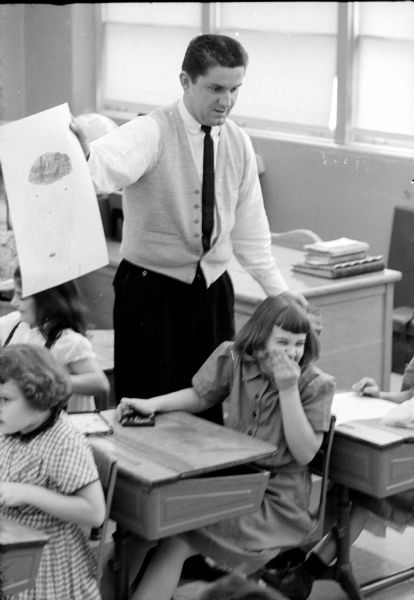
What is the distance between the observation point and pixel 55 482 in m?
2.20

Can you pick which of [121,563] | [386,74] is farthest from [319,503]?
[386,74]

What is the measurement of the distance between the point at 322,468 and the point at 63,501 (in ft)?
2.56

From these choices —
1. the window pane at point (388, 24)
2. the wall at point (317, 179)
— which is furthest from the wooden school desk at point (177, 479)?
the window pane at point (388, 24)

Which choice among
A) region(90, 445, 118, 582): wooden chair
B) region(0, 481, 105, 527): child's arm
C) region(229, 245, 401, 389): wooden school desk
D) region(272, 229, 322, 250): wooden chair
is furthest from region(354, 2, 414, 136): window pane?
region(0, 481, 105, 527): child's arm

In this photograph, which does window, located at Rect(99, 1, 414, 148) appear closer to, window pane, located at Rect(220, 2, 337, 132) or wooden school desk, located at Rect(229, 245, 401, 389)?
window pane, located at Rect(220, 2, 337, 132)

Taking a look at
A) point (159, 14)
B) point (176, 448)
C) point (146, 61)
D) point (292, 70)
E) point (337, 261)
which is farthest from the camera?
point (159, 14)

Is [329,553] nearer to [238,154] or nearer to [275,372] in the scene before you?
[275,372]

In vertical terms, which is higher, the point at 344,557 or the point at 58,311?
the point at 58,311

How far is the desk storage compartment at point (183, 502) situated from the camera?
2256 millimetres

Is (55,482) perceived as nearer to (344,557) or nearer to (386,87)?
(344,557)

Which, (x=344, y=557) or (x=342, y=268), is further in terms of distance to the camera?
(x=342, y=268)

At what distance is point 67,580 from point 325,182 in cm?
449

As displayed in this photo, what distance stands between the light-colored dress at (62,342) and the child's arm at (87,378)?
0.05 ft

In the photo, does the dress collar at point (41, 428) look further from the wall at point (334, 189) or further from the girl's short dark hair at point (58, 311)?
the wall at point (334, 189)
